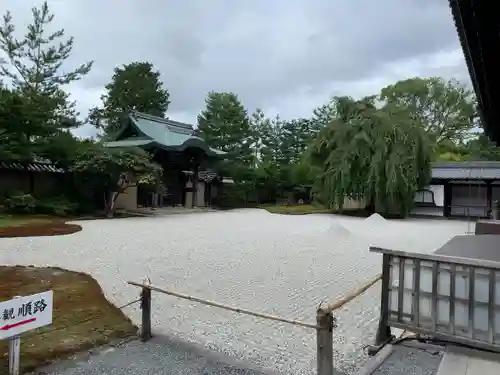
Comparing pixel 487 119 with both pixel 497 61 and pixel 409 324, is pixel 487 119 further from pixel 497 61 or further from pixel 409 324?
pixel 409 324

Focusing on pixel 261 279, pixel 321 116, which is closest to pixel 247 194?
pixel 321 116

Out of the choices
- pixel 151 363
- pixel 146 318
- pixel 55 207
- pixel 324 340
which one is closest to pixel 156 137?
pixel 55 207

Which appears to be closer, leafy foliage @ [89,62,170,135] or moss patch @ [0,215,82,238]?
moss patch @ [0,215,82,238]

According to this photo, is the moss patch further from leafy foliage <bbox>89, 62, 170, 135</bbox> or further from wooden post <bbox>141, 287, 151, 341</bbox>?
leafy foliage <bbox>89, 62, 170, 135</bbox>

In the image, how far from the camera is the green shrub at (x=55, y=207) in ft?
43.4

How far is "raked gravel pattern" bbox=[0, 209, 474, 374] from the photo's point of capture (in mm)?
3352

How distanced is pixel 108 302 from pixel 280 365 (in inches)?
88.6

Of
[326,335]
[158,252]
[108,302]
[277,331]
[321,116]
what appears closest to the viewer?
[326,335]

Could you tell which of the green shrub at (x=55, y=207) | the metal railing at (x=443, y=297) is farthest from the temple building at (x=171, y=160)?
the metal railing at (x=443, y=297)

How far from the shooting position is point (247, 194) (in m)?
22.3

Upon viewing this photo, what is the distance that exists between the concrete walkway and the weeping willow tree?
1347cm

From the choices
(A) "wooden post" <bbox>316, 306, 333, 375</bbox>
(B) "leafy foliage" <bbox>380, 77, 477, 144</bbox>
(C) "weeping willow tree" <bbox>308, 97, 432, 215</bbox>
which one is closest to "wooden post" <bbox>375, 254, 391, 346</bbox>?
(A) "wooden post" <bbox>316, 306, 333, 375</bbox>

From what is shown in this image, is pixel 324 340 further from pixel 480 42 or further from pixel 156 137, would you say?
pixel 156 137

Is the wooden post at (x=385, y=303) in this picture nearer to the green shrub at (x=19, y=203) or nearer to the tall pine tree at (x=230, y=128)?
the green shrub at (x=19, y=203)
